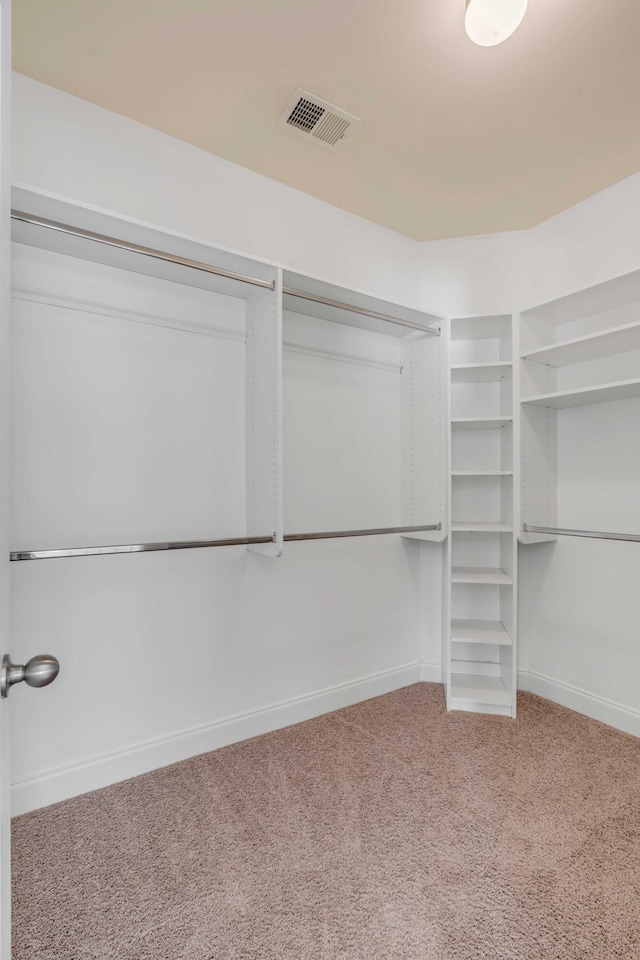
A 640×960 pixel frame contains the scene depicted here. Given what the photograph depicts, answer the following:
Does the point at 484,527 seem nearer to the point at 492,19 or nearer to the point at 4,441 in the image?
the point at 492,19

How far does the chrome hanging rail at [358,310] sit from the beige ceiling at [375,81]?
0.65 metres

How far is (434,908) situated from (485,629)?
5.09 feet

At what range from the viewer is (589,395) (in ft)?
7.99

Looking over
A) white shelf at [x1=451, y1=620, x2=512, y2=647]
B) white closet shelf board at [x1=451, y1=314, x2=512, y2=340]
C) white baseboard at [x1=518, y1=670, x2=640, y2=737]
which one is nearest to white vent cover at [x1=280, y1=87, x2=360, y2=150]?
white closet shelf board at [x1=451, y1=314, x2=512, y2=340]

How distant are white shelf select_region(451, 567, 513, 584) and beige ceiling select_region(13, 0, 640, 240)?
2029 mm

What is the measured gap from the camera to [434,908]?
1.41 metres

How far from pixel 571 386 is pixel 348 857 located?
2481mm

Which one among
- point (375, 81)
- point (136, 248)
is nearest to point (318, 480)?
point (136, 248)

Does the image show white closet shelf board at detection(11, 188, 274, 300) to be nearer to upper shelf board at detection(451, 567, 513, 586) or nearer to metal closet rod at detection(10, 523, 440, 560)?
metal closet rod at detection(10, 523, 440, 560)

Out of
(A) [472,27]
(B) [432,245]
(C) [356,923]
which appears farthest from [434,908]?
(B) [432,245]

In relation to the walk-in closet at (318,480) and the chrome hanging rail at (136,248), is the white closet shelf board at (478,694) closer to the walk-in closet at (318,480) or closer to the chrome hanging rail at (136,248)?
the walk-in closet at (318,480)

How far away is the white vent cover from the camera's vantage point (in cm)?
197

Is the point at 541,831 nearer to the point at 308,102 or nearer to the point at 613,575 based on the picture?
the point at 613,575

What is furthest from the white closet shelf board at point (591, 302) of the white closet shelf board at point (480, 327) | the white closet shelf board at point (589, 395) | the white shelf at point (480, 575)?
the white shelf at point (480, 575)
